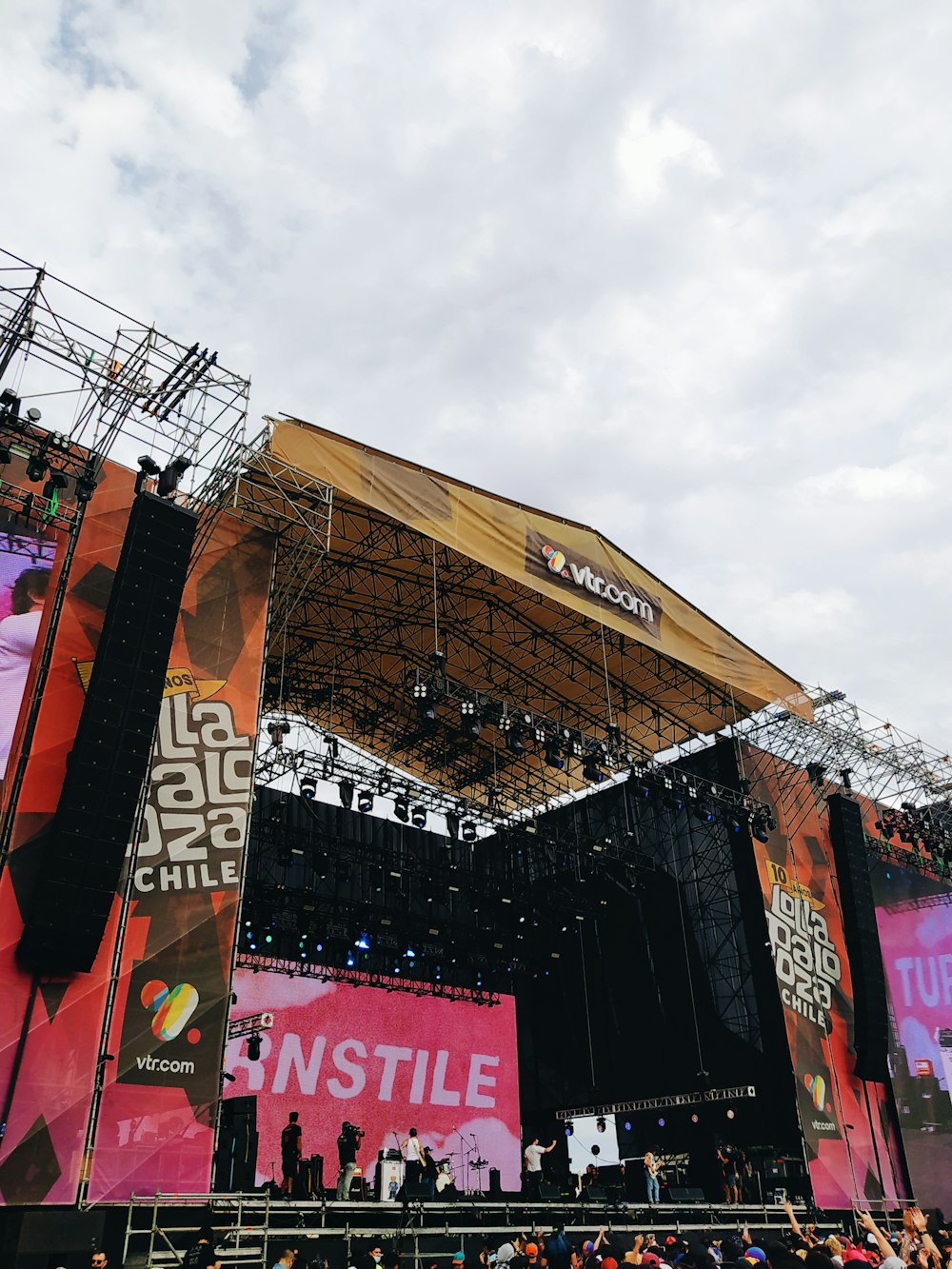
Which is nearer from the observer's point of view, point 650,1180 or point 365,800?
point 650,1180

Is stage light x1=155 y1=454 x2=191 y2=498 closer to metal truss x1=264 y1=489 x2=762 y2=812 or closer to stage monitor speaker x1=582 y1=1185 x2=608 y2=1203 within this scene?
metal truss x1=264 y1=489 x2=762 y2=812

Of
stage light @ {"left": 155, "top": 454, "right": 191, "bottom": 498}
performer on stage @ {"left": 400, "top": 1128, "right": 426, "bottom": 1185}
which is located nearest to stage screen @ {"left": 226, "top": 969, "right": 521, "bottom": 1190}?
performer on stage @ {"left": 400, "top": 1128, "right": 426, "bottom": 1185}

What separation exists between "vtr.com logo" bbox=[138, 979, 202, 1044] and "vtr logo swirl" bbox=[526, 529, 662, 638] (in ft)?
30.1

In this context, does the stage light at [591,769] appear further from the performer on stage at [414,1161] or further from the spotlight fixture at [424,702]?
the performer on stage at [414,1161]

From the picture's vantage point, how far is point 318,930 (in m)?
A: 21.3

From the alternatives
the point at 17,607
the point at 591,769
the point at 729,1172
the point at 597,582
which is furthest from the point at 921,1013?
the point at 17,607

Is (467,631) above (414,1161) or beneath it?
above

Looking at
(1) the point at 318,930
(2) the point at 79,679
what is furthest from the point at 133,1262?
(1) the point at 318,930

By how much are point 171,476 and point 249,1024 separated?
10324mm

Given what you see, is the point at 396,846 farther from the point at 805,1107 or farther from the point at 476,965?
the point at 805,1107

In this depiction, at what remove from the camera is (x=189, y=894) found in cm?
1289

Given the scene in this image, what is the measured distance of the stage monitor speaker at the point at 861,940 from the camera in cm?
2080

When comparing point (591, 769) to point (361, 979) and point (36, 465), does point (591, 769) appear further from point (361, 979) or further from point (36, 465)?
point (36, 465)

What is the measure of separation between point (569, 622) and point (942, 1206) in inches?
574
